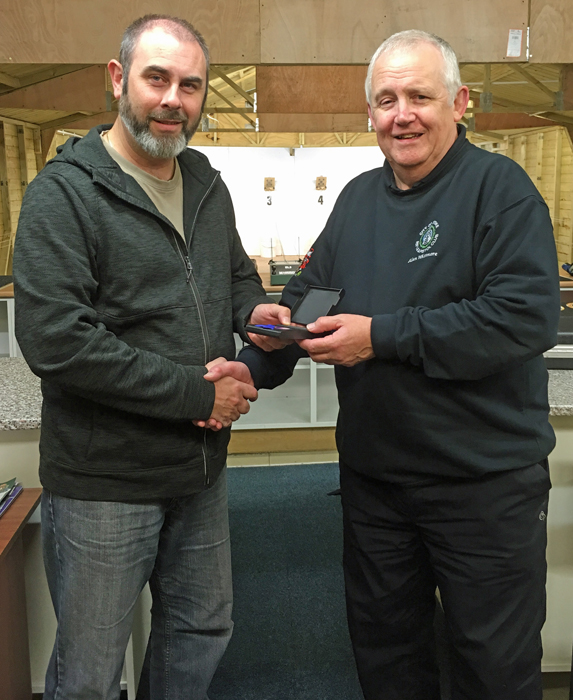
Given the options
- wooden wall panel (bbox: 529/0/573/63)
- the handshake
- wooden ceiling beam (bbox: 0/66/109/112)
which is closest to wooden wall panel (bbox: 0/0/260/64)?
wooden ceiling beam (bbox: 0/66/109/112)

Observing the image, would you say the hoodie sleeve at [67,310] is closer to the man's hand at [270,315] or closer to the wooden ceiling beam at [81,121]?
the man's hand at [270,315]

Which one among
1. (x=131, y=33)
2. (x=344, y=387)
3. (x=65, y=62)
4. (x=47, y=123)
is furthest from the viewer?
(x=47, y=123)

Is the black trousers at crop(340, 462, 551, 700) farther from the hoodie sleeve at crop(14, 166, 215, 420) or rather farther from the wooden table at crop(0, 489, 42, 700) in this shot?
the wooden table at crop(0, 489, 42, 700)

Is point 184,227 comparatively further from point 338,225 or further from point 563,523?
point 563,523

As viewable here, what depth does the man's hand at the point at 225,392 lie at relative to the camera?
1298mm

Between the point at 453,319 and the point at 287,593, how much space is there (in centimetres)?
156

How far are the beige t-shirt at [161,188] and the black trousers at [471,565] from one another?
685 millimetres

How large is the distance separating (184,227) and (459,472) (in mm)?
733

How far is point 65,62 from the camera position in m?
3.00

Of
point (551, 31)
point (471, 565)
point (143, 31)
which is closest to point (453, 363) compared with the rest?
point (471, 565)

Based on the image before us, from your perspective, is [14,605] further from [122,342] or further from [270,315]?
[270,315]

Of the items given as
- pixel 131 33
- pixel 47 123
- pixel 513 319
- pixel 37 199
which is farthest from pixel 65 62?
pixel 513 319

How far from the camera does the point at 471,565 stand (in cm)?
129

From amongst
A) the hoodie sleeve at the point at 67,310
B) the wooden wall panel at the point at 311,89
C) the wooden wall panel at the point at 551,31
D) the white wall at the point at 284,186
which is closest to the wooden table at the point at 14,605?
the hoodie sleeve at the point at 67,310
